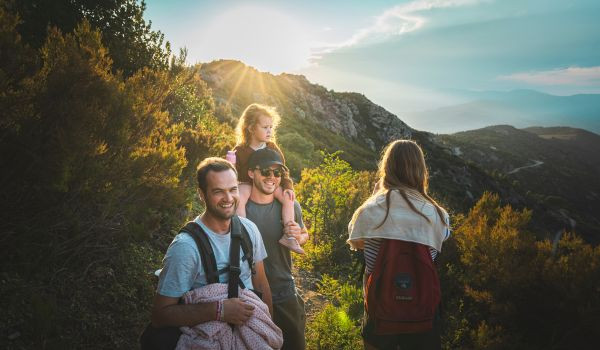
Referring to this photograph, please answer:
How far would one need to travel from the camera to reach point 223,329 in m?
1.79

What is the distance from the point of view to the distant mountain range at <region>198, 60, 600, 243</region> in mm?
31188

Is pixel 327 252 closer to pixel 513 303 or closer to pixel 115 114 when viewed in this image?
pixel 513 303

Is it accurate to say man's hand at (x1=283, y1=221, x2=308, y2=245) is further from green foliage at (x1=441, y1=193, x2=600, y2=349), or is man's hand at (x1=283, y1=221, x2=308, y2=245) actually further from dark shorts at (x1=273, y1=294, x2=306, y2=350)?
green foliage at (x1=441, y1=193, x2=600, y2=349)

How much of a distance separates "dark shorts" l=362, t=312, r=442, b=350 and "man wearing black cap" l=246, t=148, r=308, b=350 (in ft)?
1.89

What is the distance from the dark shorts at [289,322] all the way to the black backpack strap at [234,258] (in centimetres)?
81

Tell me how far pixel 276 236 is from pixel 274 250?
4.4 inches

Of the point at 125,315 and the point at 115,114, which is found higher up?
the point at 115,114

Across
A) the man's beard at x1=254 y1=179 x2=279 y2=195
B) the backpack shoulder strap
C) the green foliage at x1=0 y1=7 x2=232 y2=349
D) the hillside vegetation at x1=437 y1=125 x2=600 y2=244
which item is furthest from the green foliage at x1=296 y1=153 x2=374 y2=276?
the hillside vegetation at x1=437 y1=125 x2=600 y2=244

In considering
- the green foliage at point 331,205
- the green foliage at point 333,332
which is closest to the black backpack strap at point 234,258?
the green foliage at point 333,332

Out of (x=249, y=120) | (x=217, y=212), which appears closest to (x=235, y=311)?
(x=217, y=212)

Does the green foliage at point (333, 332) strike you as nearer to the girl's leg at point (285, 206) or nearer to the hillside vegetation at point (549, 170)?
the girl's leg at point (285, 206)

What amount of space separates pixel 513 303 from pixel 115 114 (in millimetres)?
Answer: 5162

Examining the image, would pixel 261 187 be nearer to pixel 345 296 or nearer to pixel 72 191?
pixel 72 191

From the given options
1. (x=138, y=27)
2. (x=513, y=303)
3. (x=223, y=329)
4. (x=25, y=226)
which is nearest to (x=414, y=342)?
(x=223, y=329)
